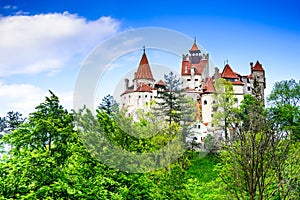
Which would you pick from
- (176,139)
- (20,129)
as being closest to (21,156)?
(20,129)

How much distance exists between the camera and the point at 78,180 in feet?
44.0

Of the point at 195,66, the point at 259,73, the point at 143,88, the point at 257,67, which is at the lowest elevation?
the point at 143,88

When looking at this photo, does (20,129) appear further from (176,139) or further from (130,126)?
(176,139)

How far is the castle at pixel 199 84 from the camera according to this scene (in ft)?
157

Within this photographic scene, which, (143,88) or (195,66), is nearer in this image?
(143,88)

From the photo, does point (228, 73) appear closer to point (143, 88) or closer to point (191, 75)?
point (191, 75)

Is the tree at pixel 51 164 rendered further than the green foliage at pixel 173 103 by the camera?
No

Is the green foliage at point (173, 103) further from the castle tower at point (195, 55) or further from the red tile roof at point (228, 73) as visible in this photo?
the castle tower at point (195, 55)

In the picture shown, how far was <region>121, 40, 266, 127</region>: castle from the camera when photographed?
1889 inches

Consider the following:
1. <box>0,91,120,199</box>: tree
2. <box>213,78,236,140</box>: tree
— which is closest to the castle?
<box>213,78,236,140</box>: tree

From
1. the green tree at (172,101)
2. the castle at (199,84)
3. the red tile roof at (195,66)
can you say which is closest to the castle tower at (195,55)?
the castle at (199,84)

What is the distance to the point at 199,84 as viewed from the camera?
173ft

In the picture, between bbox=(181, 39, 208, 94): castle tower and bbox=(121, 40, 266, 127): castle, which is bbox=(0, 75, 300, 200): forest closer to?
bbox=(121, 40, 266, 127): castle

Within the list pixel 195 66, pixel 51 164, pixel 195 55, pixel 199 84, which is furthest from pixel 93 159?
pixel 195 55
